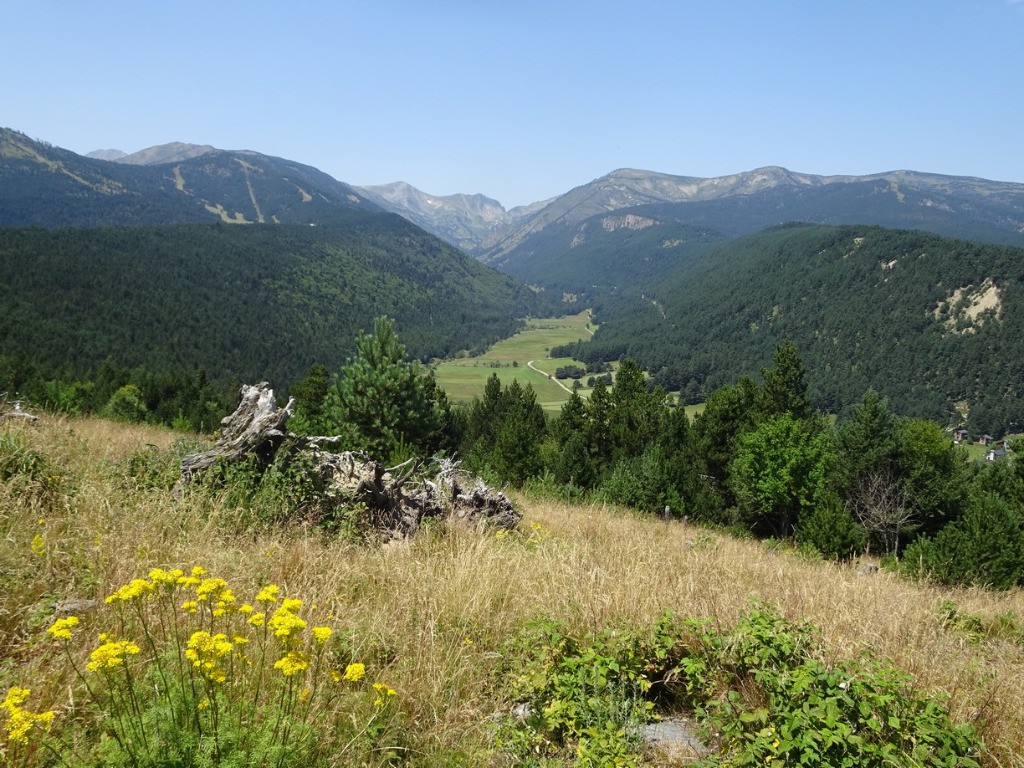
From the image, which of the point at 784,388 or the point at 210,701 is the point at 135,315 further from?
the point at 210,701

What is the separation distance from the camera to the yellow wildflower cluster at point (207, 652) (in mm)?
2258

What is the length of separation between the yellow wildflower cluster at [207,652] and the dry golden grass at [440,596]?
0.85m

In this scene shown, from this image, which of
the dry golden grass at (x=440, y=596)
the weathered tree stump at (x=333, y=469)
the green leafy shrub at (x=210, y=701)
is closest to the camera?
the green leafy shrub at (x=210, y=701)

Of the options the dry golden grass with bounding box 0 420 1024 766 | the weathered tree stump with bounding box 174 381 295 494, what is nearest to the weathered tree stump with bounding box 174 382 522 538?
the weathered tree stump with bounding box 174 381 295 494

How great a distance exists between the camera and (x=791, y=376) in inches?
1567

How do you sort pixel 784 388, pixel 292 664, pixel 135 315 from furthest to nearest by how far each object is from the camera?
pixel 135 315, pixel 784 388, pixel 292 664

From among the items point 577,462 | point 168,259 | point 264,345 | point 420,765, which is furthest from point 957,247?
point 168,259

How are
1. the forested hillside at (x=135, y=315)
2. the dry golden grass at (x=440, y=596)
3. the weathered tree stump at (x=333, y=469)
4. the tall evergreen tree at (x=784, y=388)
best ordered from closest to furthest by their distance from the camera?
the dry golden grass at (x=440, y=596)
the weathered tree stump at (x=333, y=469)
the tall evergreen tree at (x=784, y=388)
the forested hillside at (x=135, y=315)

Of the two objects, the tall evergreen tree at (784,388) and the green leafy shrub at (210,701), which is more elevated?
the green leafy shrub at (210,701)

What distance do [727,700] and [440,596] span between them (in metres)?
2.05

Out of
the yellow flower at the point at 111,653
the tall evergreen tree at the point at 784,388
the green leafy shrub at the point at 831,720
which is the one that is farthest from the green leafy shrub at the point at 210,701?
the tall evergreen tree at the point at 784,388

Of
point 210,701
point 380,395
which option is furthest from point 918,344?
point 210,701

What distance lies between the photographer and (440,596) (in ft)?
13.5

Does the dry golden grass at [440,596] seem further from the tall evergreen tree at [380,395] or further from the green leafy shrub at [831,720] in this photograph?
the tall evergreen tree at [380,395]
